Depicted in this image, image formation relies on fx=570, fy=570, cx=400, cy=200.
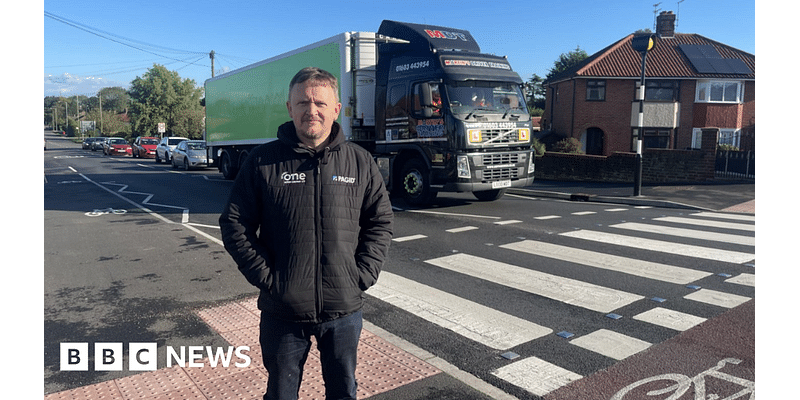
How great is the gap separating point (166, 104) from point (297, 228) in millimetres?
76153

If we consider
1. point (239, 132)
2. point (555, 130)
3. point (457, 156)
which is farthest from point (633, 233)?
point (555, 130)

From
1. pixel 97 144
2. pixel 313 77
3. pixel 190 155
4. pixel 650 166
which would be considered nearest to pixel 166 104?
pixel 97 144

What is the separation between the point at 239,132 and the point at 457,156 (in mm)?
9830

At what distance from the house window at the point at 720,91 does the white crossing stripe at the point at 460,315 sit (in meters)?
29.8

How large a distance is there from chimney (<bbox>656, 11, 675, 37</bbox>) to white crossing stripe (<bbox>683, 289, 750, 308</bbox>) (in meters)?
32.4

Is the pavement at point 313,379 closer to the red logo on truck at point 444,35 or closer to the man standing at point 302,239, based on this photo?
the man standing at point 302,239

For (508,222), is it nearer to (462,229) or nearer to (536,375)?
(462,229)

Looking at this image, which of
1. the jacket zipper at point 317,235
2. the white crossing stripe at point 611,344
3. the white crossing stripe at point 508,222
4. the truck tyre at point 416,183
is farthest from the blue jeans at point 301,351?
the truck tyre at point 416,183

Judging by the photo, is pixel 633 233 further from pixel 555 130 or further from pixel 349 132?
pixel 555 130

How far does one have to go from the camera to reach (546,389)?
3.84m

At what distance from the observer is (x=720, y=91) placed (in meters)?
30.7

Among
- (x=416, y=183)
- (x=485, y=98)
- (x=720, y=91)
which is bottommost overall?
(x=416, y=183)

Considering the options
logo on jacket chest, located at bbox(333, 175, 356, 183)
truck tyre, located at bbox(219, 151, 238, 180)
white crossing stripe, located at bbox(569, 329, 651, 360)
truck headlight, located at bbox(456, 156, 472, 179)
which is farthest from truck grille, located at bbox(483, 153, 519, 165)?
truck tyre, located at bbox(219, 151, 238, 180)

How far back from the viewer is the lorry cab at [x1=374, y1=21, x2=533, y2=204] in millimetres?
11891
